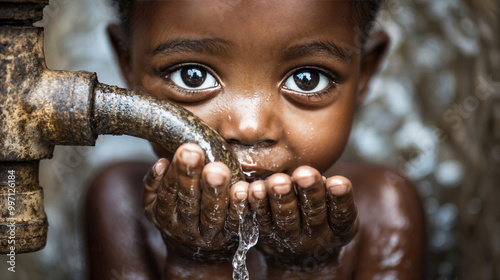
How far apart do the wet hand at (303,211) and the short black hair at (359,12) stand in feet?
1.85

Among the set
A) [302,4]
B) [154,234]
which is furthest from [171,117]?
[154,234]

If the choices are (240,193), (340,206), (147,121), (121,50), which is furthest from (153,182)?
(121,50)

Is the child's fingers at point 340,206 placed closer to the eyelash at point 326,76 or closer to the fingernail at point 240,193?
the fingernail at point 240,193

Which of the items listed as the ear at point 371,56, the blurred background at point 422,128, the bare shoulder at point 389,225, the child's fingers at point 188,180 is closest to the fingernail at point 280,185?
the child's fingers at point 188,180

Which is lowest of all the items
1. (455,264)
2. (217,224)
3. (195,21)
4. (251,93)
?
(217,224)

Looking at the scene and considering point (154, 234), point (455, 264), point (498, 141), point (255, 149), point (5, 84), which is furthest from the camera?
point (455, 264)

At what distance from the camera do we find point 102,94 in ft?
3.98

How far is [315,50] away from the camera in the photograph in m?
1.48

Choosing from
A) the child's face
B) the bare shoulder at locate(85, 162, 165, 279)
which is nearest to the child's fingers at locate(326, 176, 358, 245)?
the child's face

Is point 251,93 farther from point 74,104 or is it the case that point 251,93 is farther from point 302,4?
point 74,104

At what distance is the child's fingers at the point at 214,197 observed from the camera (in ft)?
3.60

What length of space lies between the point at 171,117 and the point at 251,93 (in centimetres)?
26

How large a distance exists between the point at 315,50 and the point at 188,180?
515mm

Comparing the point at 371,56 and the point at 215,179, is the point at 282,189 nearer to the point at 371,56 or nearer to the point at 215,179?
the point at 215,179
